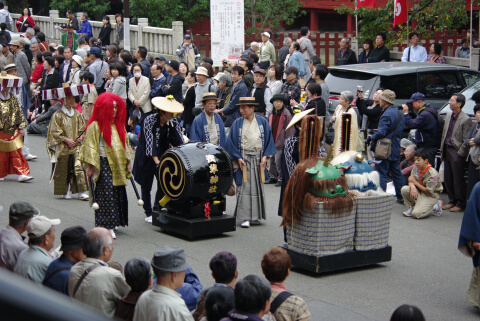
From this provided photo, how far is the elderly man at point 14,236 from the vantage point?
5047mm

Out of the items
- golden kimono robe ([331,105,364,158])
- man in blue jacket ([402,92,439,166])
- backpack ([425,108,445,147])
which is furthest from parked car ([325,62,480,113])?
golden kimono robe ([331,105,364,158])

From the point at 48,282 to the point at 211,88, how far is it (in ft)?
26.2

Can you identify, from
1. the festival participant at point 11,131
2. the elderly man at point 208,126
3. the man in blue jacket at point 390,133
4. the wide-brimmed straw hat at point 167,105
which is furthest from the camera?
the festival participant at point 11,131

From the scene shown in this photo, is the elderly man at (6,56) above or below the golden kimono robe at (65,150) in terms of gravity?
above

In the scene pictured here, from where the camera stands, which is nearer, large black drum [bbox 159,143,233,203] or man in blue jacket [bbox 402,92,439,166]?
large black drum [bbox 159,143,233,203]

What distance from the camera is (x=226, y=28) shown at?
51.9ft

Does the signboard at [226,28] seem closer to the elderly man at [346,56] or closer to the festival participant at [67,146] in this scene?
the elderly man at [346,56]

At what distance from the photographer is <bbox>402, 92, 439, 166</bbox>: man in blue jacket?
1034 cm

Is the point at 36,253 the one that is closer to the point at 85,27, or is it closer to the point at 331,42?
the point at 331,42

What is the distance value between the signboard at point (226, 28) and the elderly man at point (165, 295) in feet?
39.5

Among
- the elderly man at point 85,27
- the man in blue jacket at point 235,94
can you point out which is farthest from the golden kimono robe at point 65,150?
the elderly man at point 85,27

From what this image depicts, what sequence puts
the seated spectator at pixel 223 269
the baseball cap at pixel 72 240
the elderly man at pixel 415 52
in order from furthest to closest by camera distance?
the elderly man at pixel 415 52 → the baseball cap at pixel 72 240 → the seated spectator at pixel 223 269

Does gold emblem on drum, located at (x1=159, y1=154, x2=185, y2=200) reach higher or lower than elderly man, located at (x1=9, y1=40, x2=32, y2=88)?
lower

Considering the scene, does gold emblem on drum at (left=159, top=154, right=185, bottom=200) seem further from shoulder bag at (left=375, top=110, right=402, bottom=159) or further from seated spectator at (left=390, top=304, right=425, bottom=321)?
seated spectator at (left=390, top=304, right=425, bottom=321)
